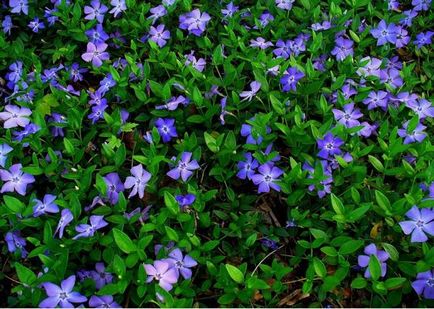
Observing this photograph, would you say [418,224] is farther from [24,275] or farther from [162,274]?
[24,275]

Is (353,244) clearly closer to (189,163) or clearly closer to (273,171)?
(273,171)

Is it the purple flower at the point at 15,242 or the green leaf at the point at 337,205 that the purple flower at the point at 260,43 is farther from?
the purple flower at the point at 15,242

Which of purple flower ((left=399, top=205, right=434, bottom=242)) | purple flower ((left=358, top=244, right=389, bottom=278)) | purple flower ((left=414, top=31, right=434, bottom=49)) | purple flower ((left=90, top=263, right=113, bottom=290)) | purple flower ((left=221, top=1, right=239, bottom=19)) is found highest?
purple flower ((left=221, top=1, right=239, bottom=19))

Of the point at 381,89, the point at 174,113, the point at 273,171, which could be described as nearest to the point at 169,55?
the point at 174,113

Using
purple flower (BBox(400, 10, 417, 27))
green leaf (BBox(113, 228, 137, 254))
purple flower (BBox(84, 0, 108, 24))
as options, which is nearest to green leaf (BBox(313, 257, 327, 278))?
green leaf (BBox(113, 228, 137, 254))

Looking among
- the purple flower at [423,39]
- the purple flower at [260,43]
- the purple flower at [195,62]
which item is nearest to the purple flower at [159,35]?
the purple flower at [195,62]

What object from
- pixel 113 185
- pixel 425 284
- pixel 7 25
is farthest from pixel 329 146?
pixel 7 25

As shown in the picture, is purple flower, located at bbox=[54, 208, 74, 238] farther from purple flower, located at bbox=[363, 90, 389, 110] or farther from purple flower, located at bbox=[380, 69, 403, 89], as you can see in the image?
purple flower, located at bbox=[380, 69, 403, 89]

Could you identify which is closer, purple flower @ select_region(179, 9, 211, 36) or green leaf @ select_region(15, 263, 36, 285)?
green leaf @ select_region(15, 263, 36, 285)
